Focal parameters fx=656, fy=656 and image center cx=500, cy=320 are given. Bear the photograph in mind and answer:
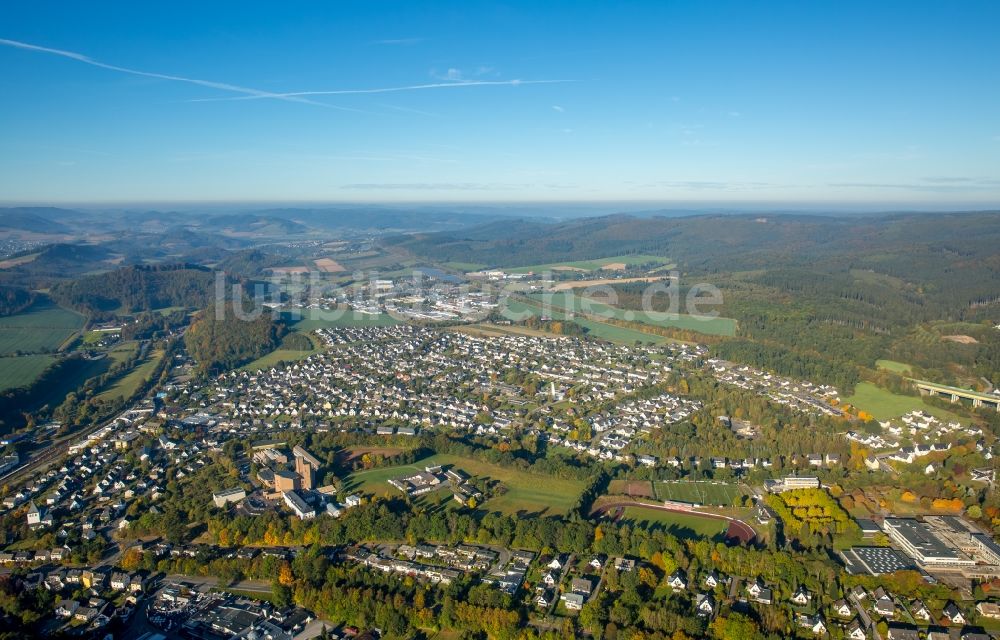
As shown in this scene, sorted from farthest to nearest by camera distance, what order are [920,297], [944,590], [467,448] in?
1. [920,297]
2. [467,448]
3. [944,590]

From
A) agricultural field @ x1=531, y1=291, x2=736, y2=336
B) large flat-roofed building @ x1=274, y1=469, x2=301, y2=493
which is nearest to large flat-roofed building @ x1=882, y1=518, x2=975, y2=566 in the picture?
large flat-roofed building @ x1=274, y1=469, x2=301, y2=493

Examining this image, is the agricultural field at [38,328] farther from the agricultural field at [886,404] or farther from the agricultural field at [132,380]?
the agricultural field at [886,404]

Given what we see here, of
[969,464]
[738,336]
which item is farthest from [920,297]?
[969,464]

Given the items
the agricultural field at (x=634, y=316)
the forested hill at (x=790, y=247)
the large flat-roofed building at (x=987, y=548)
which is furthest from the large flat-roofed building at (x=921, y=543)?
the forested hill at (x=790, y=247)

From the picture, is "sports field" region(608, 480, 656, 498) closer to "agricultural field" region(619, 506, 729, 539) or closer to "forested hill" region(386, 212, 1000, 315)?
"agricultural field" region(619, 506, 729, 539)

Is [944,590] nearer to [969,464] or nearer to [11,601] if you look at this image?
[969,464]

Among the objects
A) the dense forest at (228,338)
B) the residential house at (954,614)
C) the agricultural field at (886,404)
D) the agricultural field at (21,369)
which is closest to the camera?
the residential house at (954,614)
